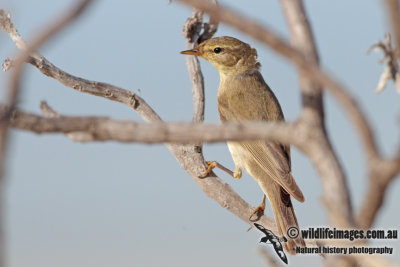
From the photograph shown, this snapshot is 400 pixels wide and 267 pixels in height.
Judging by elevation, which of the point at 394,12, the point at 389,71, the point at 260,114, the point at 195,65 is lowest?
the point at 394,12

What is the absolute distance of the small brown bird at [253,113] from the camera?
186 inches

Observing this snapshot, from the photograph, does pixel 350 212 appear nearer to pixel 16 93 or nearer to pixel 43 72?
pixel 16 93

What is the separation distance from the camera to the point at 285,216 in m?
4.62

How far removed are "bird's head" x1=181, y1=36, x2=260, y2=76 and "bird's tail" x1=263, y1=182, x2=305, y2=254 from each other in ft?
6.00

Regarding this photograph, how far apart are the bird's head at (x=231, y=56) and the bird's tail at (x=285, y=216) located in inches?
72.0

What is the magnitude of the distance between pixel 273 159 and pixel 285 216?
676 millimetres

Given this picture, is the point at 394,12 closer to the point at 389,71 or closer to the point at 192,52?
the point at 389,71

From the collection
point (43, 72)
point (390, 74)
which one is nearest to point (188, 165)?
point (43, 72)

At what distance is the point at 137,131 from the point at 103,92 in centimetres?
270

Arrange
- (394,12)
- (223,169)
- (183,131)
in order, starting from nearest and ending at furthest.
→ (183,131) < (394,12) < (223,169)

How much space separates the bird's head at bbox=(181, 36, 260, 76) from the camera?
6.00 metres

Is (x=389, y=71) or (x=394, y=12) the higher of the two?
(x=389, y=71)

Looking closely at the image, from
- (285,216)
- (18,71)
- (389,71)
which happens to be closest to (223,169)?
(285,216)

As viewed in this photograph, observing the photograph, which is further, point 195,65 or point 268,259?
point 195,65
